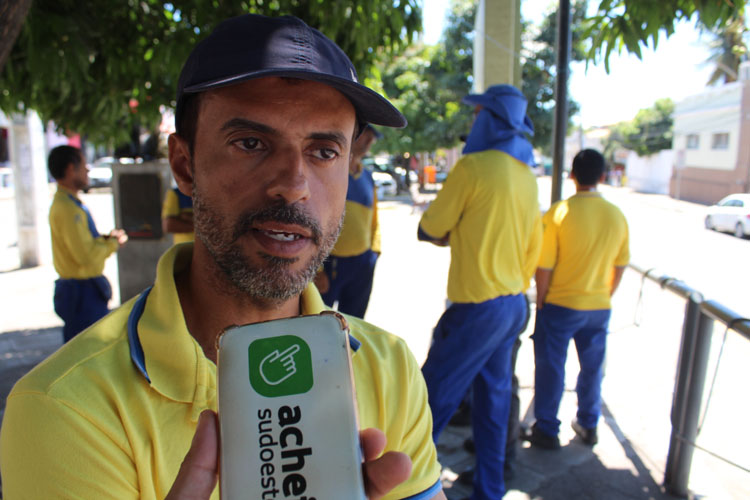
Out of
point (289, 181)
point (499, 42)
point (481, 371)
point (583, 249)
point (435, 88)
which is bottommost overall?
point (481, 371)

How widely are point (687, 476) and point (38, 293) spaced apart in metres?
8.50

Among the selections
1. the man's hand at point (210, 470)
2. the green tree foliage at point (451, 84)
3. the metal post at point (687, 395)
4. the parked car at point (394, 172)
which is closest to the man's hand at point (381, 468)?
the man's hand at point (210, 470)

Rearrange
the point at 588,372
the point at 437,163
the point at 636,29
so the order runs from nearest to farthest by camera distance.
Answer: the point at 636,29 < the point at 588,372 < the point at 437,163

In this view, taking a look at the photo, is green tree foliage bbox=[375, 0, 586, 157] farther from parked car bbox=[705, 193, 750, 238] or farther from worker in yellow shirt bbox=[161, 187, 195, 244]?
parked car bbox=[705, 193, 750, 238]

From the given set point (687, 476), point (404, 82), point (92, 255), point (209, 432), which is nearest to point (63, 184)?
point (92, 255)

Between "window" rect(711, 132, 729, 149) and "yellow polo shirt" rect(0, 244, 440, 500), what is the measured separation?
376 centimetres

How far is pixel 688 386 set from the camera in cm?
329

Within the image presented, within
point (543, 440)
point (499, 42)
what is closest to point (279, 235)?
point (543, 440)

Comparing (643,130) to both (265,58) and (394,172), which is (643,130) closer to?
(394,172)

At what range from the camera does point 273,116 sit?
1.16 metres

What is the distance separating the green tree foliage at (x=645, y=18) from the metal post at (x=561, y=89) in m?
1.78

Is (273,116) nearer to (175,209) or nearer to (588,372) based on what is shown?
(588,372)

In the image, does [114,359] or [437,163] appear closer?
[114,359]

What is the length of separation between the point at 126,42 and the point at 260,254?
395cm
